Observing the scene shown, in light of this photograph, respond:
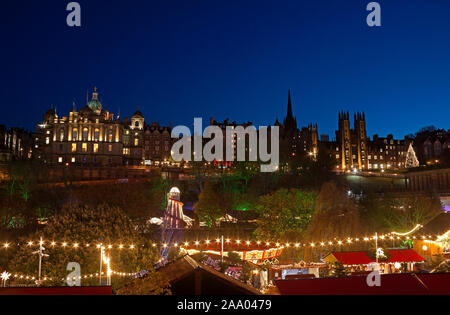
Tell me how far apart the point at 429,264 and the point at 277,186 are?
132 feet

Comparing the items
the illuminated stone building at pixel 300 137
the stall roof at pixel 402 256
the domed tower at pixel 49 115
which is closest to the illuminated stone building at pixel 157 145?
the domed tower at pixel 49 115

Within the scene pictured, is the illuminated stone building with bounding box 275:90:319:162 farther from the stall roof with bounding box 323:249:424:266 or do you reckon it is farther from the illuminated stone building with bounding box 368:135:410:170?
the stall roof with bounding box 323:249:424:266

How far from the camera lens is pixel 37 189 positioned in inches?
2419

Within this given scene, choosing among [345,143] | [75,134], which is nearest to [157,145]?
[75,134]

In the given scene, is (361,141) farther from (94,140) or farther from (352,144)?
(94,140)

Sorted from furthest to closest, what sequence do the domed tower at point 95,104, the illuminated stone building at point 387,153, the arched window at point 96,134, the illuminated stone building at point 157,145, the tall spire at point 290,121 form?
1. the tall spire at point 290,121
2. the illuminated stone building at point 387,153
3. the illuminated stone building at point 157,145
4. the domed tower at point 95,104
5. the arched window at point 96,134

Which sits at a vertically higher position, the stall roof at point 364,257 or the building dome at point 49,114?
the building dome at point 49,114

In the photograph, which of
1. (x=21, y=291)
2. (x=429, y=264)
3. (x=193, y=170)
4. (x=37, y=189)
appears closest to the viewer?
(x=21, y=291)

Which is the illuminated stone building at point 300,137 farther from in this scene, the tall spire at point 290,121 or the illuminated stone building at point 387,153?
the illuminated stone building at point 387,153

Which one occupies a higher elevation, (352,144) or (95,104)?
(95,104)

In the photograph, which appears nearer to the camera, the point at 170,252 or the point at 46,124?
the point at 170,252

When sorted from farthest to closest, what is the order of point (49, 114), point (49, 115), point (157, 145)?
1. point (49, 114)
2. point (49, 115)
3. point (157, 145)
